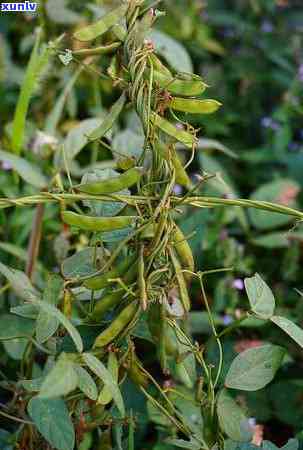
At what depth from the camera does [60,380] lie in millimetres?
778

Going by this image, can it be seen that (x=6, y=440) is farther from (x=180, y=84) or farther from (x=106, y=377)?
(x=180, y=84)

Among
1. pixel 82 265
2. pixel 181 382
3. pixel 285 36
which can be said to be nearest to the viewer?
pixel 82 265

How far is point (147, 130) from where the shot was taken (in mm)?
893

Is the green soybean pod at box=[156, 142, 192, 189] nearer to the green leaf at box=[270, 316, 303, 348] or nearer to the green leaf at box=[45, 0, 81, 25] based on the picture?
the green leaf at box=[270, 316, 303, 348]

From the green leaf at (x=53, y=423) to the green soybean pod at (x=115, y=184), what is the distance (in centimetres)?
24

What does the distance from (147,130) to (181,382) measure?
0.63 meters

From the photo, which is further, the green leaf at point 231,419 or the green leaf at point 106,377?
the green leaf at point 231,419

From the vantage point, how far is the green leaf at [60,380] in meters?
0.75

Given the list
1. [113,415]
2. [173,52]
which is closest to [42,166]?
[173,52]

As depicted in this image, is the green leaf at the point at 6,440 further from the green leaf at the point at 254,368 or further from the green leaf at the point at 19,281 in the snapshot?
the green leaf at the point at 254,368

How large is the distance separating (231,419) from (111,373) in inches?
6.4

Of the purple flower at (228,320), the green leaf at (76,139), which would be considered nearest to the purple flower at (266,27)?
the green leaf at (76,139)

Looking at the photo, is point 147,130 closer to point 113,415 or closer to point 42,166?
point 113,415

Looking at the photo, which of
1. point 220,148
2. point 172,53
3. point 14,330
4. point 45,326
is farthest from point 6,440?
point 172,53
